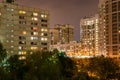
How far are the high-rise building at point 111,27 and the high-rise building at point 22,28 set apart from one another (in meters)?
55.1

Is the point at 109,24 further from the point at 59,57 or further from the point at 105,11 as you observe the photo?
the point at 59,57

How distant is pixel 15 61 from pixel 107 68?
28229 millimetres

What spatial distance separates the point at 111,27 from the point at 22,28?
70130mm

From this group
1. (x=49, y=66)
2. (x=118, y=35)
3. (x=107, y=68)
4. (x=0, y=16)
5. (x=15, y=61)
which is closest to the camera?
(x=49, y=66)

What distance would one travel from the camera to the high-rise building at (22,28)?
378 ft

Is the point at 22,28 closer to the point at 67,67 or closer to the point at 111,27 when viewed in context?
the point at 67,67

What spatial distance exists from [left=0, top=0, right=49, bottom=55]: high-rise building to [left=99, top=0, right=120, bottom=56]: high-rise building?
5506 centimetres

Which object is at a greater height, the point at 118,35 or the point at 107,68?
the point at 118,35

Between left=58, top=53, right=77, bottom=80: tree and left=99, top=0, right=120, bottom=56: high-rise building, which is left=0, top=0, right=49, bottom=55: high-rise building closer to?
left=58, top=53, right=77, bottom=80: tree

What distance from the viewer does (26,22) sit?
12088 cm

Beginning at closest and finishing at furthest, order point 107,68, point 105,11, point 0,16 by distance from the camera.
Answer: point 107,68, point 0,16, point 105,11

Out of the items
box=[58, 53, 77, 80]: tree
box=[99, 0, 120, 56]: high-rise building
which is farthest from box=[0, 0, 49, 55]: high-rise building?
box=[99, 0, 120, 56]: high-rise building

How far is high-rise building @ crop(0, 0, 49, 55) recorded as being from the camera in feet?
378

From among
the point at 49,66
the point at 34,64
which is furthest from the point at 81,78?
the point at 49,66
